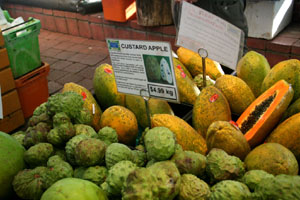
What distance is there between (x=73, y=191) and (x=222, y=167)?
43 centimetres

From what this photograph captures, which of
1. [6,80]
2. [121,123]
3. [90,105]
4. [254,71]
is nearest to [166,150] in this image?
[121,123]

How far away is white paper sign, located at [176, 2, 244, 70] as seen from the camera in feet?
4.56

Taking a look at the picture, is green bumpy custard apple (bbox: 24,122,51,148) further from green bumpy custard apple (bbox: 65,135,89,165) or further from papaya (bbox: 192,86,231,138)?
papaya (bbox: 192,86,231,138)

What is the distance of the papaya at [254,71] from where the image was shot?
148 centimetres

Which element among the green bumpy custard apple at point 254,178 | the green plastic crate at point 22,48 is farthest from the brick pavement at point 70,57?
the green bumpy custard apple at point 254,178

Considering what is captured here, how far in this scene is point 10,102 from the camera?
261 centimetres

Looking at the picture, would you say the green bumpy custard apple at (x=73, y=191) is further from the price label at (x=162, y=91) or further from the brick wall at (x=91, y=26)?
the brick wall at (x=91, y=26)

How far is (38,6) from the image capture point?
15.9 feet

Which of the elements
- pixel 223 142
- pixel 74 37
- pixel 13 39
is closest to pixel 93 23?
pixel 74 37

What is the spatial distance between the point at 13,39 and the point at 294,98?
227 cm

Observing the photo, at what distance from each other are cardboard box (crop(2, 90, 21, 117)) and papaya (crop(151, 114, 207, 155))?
184 cm

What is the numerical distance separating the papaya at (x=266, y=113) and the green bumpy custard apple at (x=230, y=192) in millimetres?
365

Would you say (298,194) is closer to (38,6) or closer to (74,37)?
(74,37)

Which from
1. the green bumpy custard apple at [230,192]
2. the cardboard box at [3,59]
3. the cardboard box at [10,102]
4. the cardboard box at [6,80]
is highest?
the green bumpy custard apple at [230,192]
